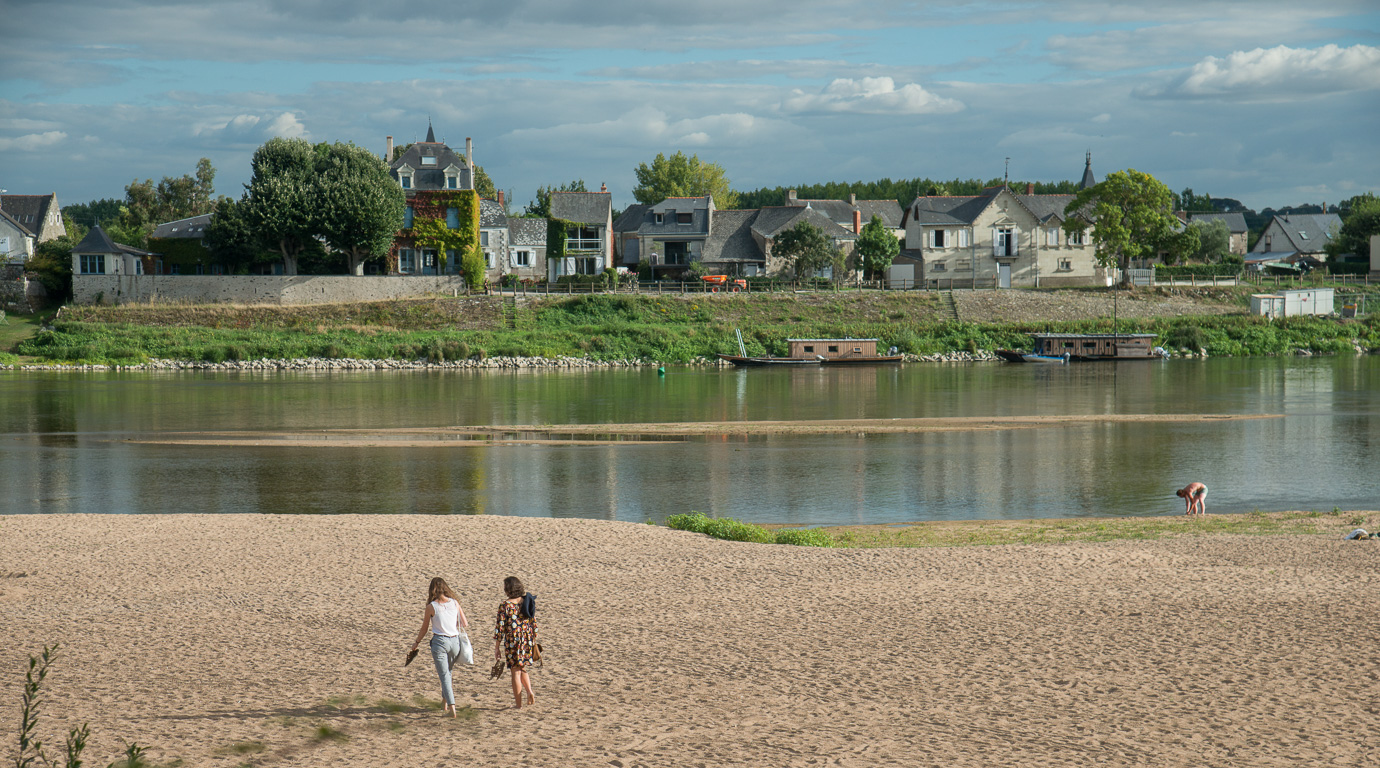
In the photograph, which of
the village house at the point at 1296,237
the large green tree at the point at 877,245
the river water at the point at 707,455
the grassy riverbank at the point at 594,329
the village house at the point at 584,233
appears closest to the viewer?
the river water at the point at 707,455

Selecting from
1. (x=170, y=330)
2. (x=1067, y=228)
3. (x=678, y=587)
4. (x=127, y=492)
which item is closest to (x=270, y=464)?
(x=127, y=492)

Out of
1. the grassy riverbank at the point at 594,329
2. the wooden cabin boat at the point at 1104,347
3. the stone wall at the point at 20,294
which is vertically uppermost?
the stone wall at the point at 20,294

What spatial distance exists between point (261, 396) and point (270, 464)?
1888 centimetres

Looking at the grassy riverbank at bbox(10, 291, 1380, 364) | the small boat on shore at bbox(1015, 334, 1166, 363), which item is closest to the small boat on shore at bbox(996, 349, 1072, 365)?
the small boat on shore at bbox(1015, 334, 1166, 363)

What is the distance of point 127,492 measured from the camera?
77.0ft

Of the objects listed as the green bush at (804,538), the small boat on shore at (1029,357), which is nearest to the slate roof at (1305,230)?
the small boat on shore at (1029,357)

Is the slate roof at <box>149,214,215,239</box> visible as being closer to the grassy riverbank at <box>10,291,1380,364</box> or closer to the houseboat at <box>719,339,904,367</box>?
the grassy riverbank at <box>10,291,1380,364</box>

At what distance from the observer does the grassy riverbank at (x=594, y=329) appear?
6116cm

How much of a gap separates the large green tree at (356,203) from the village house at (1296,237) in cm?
8407

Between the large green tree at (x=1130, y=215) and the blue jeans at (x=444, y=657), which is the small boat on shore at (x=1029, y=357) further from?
the blue jeans at (x=444, y=657)

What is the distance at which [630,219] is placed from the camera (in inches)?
3620

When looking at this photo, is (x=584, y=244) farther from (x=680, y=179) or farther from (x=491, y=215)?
(x=680, y=179)

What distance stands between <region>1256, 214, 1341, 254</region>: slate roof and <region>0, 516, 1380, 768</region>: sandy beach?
107 m

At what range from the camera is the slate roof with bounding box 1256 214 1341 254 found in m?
108
